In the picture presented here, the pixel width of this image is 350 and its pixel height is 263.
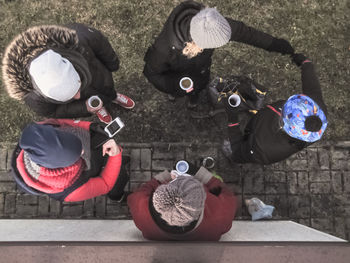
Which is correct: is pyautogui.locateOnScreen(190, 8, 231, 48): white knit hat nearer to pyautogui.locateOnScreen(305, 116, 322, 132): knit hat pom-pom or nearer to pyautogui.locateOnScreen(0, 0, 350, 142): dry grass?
pyautogui.locateOnScreen(305, 116, 322, 132): knit hat pom-pom

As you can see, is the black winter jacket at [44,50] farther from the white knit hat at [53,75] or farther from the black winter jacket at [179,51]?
the black winter jacket at [179,51]

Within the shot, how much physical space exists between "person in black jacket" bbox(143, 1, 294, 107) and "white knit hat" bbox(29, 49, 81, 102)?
113 cm

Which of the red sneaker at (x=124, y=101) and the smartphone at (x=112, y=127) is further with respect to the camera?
the red sneaker at (x=124, y=101)

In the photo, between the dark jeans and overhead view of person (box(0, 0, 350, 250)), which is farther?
the dark jeans

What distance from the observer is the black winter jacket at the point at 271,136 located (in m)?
3.33

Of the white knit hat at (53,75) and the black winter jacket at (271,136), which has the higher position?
the white knit hat at (53,75)

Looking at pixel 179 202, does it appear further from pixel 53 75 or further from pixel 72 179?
pixel 53 75

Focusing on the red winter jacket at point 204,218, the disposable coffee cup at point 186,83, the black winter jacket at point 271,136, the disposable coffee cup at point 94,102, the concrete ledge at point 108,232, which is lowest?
the concrete ledge at point 108,232

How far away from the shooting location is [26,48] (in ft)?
9.46

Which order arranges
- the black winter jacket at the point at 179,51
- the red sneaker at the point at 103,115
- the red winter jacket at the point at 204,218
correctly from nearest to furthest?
the red winter jacket at the point at 204,218 → the black winter jacket at the point at 179,51 → the red sneaker at the point at 103,115

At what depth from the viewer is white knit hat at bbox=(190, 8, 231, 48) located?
2.97 metres

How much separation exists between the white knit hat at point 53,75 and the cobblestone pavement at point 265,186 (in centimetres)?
210

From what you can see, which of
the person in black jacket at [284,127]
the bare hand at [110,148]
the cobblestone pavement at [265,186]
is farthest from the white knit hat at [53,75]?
the person in black jacket at [284,127]

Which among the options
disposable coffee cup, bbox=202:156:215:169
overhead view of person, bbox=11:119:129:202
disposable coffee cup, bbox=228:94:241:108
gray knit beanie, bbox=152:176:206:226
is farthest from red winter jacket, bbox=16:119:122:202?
disposable coffee cup, bbox=228:94:241:108
